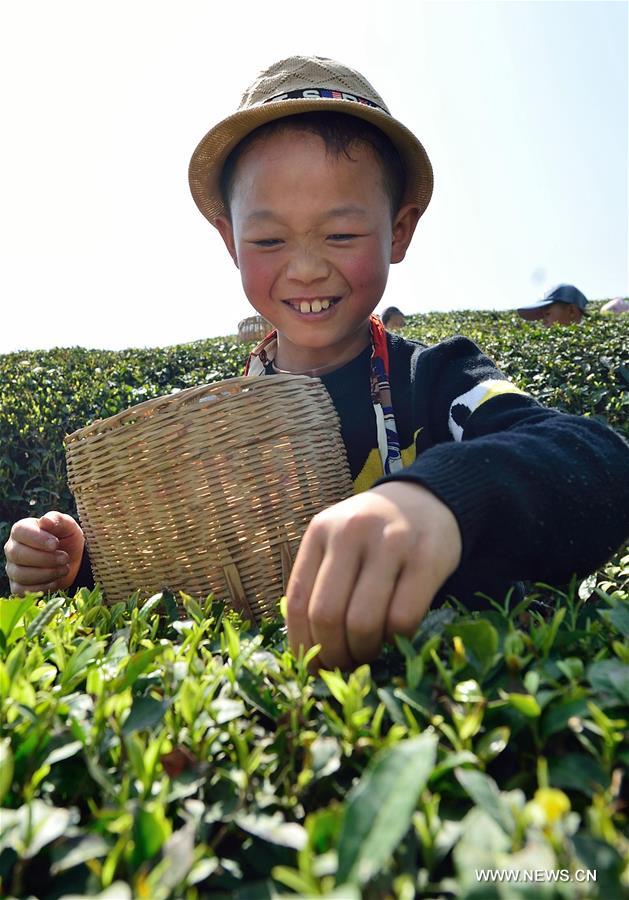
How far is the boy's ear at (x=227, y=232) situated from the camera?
2.55 meters

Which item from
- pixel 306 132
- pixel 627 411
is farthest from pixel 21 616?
pixel 627 411

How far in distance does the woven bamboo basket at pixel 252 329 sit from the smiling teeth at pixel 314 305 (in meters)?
5.47

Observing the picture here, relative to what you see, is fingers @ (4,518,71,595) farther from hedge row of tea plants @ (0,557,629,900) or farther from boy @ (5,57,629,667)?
hedge row of tea plants @ (0,557,629,900)

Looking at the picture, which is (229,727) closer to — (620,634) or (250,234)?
(620,634)

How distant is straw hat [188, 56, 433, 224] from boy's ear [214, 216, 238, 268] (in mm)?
175

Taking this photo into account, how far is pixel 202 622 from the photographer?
45.1 inches

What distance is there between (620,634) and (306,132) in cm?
162

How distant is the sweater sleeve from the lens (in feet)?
3.68

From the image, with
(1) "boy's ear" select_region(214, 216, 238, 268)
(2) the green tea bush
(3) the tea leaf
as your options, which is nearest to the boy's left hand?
(3) the tea leaf

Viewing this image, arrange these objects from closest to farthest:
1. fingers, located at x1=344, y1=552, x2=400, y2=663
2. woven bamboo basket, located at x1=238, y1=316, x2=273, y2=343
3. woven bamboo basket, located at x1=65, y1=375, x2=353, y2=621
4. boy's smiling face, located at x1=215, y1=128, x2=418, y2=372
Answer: fingers, located at x1=344, y1=552, x2=400, y2=663 < woven bamboo basket, located at x1=65, y1=375, x2=353, y2=621 < boy's smiling face, located at x1=215, y1=128, x2=418, y2=372 < woven bamboo basket, located at x1=238, y1=316, x2=273, y2=343

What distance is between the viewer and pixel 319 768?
0.66 metres

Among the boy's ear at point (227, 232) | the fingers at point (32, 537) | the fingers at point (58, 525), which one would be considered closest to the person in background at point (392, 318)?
the boy's ear at point (227, 232)

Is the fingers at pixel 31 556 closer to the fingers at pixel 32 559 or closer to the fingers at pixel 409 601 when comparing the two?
the fingers at pixel 32 559

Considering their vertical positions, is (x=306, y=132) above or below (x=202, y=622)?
above
